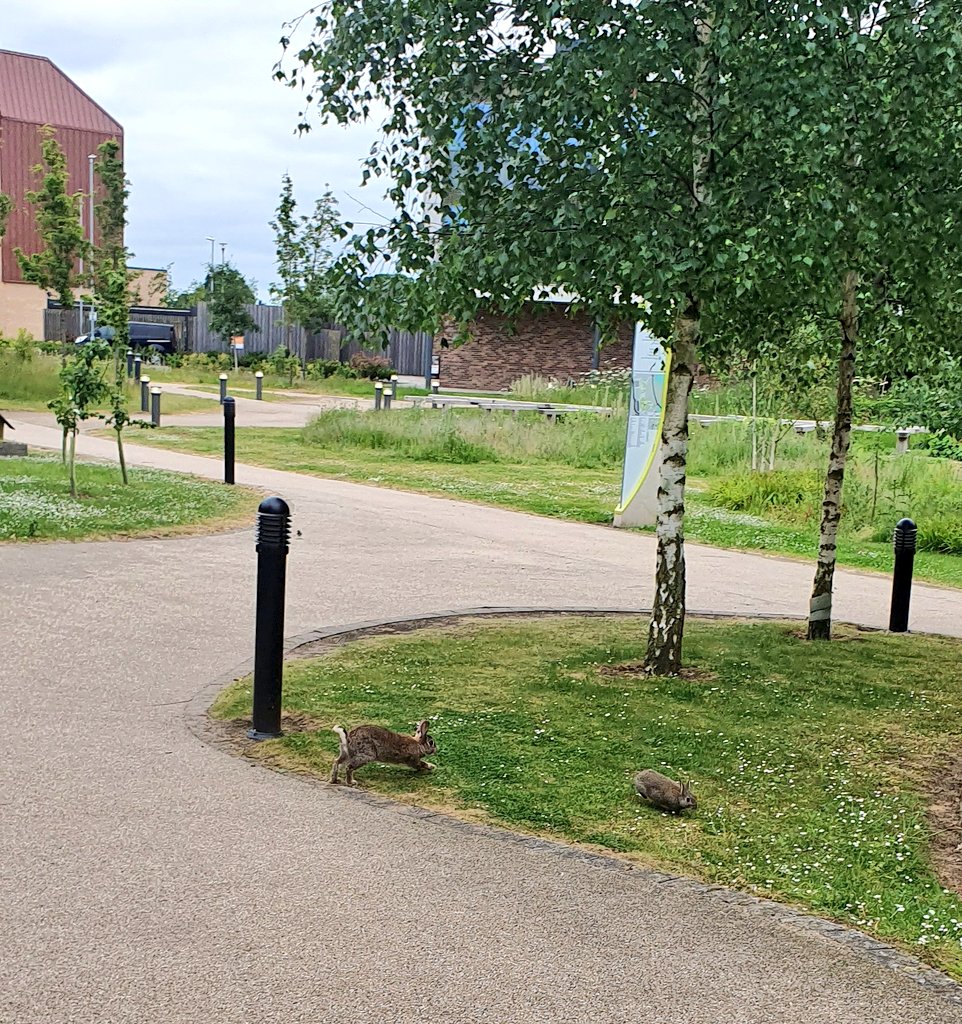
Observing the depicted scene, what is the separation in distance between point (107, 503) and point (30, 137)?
5175cm

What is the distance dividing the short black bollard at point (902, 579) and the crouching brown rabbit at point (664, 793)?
17.2 ft

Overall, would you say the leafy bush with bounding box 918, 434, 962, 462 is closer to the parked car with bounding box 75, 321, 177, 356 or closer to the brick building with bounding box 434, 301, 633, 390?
the brick building with bounding box 434, 301, 633, 390

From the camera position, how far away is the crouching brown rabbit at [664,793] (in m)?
5.57

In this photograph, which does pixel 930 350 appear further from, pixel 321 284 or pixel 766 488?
pixel 766 488

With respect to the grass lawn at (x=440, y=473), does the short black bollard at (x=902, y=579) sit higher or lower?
higher

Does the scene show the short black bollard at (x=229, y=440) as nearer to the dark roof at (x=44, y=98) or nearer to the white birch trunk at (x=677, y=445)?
the white birch trunk at (x=677, y=445)

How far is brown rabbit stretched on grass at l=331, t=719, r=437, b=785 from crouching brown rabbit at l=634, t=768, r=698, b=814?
104 centimetres

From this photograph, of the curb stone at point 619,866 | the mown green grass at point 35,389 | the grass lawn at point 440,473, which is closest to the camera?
the curb stone at point 619,866

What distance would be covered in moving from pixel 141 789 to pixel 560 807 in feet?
5.84

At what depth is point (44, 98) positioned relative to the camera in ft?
204

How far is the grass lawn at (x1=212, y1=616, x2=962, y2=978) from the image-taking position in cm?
507

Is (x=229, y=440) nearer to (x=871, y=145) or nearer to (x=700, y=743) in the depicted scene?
(x=871, y=145)

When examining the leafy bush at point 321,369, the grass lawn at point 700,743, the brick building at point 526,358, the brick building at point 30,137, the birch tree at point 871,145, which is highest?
the brick building at point 30,137

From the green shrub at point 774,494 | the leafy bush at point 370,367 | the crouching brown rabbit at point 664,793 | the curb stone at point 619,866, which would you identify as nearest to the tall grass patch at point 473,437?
the green shrub at point 774,494
